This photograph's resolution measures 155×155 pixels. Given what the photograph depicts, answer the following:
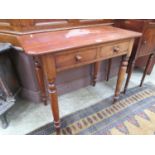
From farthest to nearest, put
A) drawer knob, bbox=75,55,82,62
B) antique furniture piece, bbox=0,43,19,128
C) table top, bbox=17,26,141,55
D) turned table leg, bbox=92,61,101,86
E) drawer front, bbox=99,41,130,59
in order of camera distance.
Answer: turned table leg, bbox=92,61,101,86 < antique furniture piece, bbox=0,43,19,128 < drawer front, bbox=99,41,130,59 < drawer knob, bbox=75,55,82,62 < table top, bbox=17,26,141,55

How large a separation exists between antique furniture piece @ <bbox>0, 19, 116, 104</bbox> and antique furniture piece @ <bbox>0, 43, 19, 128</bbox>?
0.08 meters

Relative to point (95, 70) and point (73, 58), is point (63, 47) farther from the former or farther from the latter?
point (95, 70)

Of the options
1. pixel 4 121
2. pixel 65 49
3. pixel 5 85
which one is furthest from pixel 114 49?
pixel 4 121

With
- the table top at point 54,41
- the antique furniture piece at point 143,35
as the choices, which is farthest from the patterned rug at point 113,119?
the table top at point 54,41

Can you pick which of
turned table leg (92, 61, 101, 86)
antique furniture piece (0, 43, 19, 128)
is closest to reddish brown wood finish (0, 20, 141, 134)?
antique furniture piece (0, 43, 19, 128)

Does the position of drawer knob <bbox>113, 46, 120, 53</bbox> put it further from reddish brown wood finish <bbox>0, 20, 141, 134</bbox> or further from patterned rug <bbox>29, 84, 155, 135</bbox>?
patterned rug <bbox>29, 84, 155, 135</bbox>

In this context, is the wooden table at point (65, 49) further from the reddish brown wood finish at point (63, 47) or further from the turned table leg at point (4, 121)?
the turned table leg at point (4, 121)

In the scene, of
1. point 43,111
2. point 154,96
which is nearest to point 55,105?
point 43,111

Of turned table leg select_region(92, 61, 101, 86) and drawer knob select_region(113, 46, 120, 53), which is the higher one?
drawer knob select_region(113, 46, 120, 53)

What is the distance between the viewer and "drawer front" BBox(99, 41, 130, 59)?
3.43 feet

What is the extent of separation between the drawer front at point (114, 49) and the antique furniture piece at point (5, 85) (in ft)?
2.88

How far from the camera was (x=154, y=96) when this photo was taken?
169 cm
